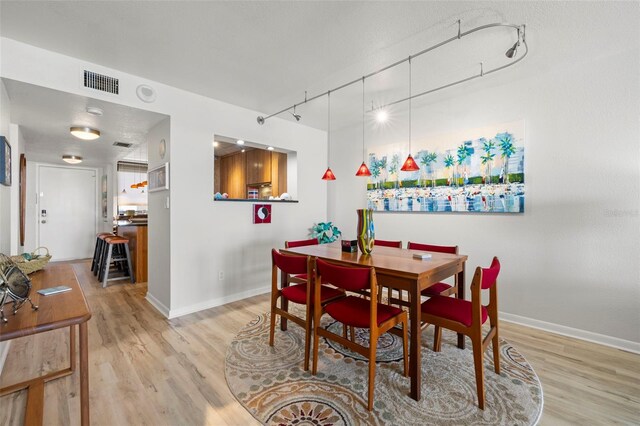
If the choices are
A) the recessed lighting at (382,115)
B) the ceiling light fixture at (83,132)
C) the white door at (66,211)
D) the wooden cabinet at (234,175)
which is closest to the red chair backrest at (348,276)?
the recessed lighting at (382,115)

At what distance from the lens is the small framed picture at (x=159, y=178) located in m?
3.10

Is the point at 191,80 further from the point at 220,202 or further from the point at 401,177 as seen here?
the point at 401,177

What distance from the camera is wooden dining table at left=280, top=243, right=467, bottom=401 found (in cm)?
174

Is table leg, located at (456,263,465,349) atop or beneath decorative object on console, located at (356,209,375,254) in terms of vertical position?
beneath

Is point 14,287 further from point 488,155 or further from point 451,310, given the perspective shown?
point 488,155

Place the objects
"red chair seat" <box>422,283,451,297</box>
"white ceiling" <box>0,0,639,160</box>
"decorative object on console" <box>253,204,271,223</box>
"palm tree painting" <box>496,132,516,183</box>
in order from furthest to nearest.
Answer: "decorative object on console" <box>253,204,271,223</box> → "palm tree painting" <box>496,132,516,183</box> → "red chair seat" <box>422,283,451,297</box> → "white ceiling" <box>0,0,639,160</box>

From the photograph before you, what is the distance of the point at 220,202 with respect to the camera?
350cm

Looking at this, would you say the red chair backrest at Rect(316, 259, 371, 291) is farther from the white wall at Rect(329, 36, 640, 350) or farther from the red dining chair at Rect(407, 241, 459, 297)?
the white wall at Rect(329, 36, 640, 350)

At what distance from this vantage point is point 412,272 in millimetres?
1730

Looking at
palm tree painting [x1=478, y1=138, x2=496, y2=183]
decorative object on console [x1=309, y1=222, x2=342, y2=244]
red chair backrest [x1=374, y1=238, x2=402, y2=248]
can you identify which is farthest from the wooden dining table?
decorative object on console [x1=309, y1=222, x2=342, y2=244]

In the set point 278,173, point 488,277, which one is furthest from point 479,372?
point 278,173

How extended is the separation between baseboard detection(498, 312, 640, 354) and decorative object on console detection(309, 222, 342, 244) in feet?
7.53

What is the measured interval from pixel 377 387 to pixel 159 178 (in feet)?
9.95

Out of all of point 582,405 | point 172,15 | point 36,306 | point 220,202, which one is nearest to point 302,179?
point 220,202
